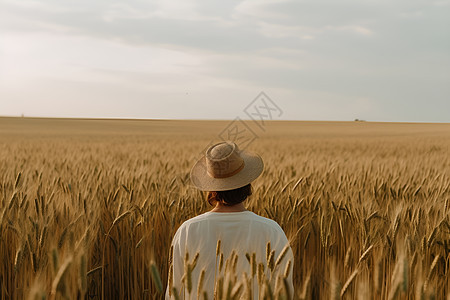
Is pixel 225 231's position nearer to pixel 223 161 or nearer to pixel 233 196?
pixel 233 196

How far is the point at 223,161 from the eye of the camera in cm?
158

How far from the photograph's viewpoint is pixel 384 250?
1856mm

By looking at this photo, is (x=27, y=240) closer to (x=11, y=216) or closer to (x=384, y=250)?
(x=11, y=216)

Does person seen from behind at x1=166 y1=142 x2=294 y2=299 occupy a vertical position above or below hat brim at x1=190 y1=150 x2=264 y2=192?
below

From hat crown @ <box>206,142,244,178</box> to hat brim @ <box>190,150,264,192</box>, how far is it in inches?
0.7

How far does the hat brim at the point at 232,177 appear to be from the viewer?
1538 millimetres

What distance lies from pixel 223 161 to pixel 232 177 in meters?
0.07

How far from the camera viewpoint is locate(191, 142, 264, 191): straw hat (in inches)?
60.9

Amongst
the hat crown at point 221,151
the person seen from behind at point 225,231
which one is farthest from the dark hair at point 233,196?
the hat crown at point 221,151

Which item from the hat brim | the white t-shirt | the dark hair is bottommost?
the white t-shirt

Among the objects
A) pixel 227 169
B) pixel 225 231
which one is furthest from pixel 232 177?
pixel 225 231

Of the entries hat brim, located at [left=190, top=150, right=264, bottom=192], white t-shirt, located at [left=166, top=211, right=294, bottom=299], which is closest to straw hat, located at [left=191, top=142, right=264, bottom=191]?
hat brim, located at [left=190, top=150, right=264, bottom=192]

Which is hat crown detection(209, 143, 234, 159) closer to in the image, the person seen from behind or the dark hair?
the person seen from behind

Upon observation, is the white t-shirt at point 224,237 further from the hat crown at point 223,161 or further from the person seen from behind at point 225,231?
the hat crown at point 223,161
